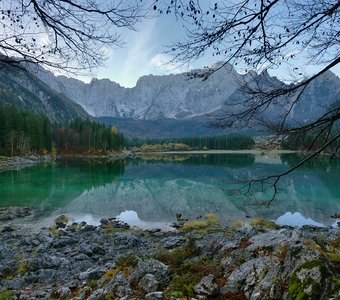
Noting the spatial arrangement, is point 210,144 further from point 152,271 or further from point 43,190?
point 152,271

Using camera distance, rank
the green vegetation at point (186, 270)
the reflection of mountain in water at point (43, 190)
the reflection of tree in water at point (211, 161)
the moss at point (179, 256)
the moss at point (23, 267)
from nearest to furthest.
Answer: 1. the green vegetation at point (186, 270)
2. the moss at point (179, 256)
3. the moss at point (23, 267)
4. the reflection of mountain in water at point (43, 190)
5. the reflection of tree in water at point (211, 161)

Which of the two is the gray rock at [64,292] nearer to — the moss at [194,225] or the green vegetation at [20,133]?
the moss at [194,225]

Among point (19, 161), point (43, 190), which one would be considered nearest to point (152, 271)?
point (43, 190)

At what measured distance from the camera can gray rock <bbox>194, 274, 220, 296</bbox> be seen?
5.64 metres

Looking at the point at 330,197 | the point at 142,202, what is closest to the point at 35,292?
the point at 142,202

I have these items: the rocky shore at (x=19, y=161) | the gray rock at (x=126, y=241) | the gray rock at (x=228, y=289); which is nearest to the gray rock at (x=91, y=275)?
the gray rock at (x=228, y=289)

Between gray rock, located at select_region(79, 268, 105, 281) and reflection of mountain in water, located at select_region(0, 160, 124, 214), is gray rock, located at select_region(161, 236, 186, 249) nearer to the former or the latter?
gray rock, located at select_region(79, 268, 105, 281)

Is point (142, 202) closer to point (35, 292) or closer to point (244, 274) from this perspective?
point (35, 292)

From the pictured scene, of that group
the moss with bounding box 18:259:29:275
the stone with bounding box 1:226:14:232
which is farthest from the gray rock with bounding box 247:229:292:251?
the stone with bounding box 1:226:14:232

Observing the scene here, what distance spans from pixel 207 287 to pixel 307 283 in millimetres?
1914

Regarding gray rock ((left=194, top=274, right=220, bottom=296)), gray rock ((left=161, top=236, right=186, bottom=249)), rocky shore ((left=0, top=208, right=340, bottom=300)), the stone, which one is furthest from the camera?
the stone

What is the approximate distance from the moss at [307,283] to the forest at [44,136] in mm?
80985

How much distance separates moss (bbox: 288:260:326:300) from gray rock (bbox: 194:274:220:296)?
1.44 metres

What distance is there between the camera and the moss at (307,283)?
4.41m
